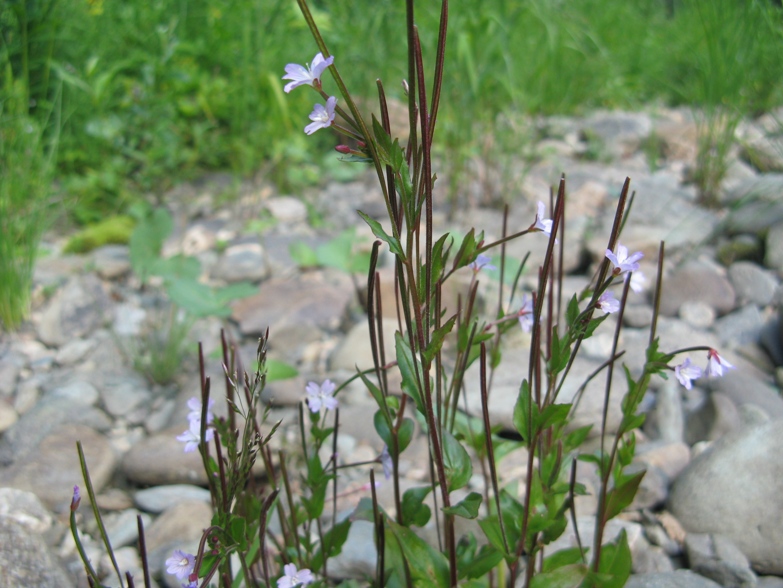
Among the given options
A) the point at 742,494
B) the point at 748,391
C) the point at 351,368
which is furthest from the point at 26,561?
the point at 748,391

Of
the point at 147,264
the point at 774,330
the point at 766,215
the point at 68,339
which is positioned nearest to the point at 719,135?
the point at 766,215

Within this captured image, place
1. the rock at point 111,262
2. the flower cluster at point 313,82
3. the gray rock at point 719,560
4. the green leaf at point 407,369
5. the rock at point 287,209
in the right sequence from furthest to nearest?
the rock at point 287,209, the rock at point 111,262, the gray rock at point 719,560, the green leaf at point 407,369, the flower cluster at point 313,82

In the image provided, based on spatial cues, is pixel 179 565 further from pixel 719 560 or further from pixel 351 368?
pixel 351 368

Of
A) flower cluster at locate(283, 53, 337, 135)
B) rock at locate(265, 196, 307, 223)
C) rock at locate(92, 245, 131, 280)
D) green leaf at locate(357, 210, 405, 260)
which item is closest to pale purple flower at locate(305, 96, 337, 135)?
flower cluster at locate(283, 53, 337, 135)

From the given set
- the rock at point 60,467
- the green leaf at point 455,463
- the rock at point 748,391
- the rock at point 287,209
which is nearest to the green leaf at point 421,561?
the green leaf at point 455,463

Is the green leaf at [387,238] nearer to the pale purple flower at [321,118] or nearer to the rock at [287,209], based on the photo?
the pale purple flower at [321,118]

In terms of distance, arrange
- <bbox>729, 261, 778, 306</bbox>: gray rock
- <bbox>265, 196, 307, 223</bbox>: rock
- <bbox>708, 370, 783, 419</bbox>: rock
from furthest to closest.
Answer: <bbox>265, 196, 307, 223</bbox>: rock, <bbox>729, 261, 778, 306</bbox>: gray rock, <bbox>708, 370, 783, 419</bbox>: rock

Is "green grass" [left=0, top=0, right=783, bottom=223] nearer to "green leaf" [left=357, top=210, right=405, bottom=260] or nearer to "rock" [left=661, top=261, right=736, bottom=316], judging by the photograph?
"rock" [left=661, top=261, right=736, bottom=316]
